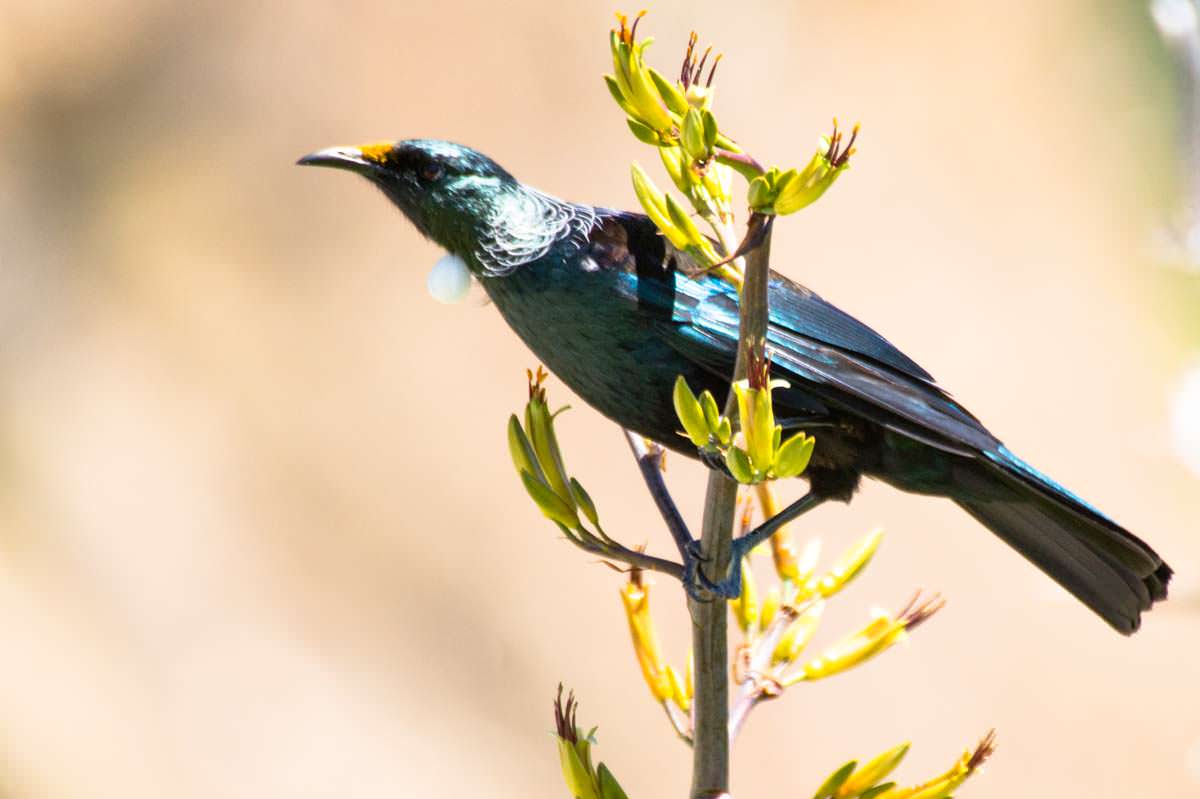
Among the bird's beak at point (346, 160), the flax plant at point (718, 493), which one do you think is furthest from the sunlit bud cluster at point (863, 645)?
the bird's beak at point (346, 160)

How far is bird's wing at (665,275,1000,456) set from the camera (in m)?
1.52

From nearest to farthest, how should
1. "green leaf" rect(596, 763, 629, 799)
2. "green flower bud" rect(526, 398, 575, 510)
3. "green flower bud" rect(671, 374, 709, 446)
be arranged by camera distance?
"green flower bud" rect(671, 374, 709, 446)
"green leaf" rect(596, 763, 629, 799)
"green flower bud" rect(526, 398, 575, 510)

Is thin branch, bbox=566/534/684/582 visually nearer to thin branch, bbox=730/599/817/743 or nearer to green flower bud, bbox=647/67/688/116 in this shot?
thin branch, bbox=730/599/817/743

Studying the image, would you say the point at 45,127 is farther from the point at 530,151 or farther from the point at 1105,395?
the point at 1105,395

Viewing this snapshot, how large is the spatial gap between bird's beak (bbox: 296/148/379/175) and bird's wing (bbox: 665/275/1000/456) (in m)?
0.48

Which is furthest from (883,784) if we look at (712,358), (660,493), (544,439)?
(712,358)

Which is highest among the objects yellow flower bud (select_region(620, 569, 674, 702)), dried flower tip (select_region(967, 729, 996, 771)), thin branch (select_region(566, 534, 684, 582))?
thin branch (select_region(566, 534, 684, 582))

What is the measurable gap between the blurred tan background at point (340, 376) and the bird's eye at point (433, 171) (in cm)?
166

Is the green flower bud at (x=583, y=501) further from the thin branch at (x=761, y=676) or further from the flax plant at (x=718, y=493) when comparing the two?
the thin branch at (x=761, y=676)

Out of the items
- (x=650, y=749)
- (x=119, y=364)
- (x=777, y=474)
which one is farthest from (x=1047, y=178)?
(x=777, y=474)

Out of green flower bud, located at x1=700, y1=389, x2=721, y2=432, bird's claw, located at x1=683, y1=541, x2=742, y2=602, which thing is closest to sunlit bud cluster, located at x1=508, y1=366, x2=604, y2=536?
bird's claw, located at x1=683, y1=541, x2=742, y2=602

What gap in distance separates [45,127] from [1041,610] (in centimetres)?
316

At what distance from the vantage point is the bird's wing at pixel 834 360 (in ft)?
4.99

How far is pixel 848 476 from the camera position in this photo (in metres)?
1.69
